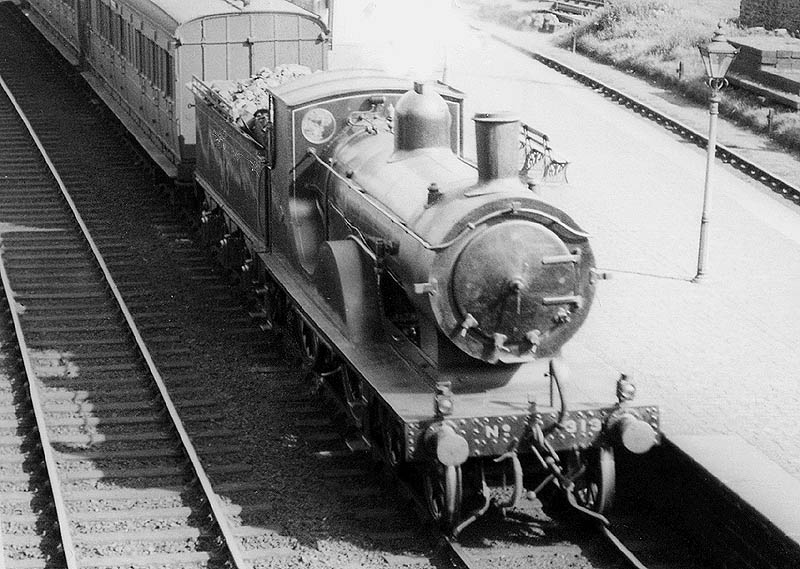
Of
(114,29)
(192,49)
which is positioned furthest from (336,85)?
(114,29)

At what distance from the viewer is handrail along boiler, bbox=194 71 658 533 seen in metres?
8.73

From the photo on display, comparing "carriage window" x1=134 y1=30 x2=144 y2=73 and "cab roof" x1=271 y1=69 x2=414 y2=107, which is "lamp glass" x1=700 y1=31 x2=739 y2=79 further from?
"carriage window" x1=134 y1=30 x2=144 y2=73

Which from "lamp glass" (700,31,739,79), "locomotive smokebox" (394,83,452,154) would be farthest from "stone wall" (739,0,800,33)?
"locomotive smokebox" (394,83,452,154)

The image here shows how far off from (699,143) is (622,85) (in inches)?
218

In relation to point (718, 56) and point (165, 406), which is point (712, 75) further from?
point (165, 406)

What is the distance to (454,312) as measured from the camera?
8805 millimetres

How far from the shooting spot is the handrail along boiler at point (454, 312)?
28.7 ft

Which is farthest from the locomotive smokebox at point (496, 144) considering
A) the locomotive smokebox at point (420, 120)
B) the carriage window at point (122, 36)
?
the carriage window at point (122, 36)

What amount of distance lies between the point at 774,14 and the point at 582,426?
25.3 metres

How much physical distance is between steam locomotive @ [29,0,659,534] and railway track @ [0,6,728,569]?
34 centimetres

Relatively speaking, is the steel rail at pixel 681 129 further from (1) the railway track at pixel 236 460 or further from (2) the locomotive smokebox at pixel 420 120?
(2) the locomotive smokebox at pixel 420 120

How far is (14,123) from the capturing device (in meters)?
21.8

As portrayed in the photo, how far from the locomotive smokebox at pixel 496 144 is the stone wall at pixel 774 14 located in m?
24.2

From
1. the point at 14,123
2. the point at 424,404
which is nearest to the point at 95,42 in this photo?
the point at 14,123
